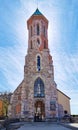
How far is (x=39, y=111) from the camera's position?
47.5m

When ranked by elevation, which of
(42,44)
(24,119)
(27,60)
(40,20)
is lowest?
(24,119)

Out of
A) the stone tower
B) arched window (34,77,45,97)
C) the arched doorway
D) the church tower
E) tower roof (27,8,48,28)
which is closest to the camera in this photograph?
the stone tower

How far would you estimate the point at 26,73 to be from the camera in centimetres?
4366

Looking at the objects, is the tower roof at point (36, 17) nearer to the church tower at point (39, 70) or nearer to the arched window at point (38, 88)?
the church tower at point (39, 70)

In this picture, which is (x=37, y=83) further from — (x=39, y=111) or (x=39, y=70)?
(x=39, y=111)

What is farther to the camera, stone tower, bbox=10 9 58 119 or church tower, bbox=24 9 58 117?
church tower, bbox=24 9 58 117

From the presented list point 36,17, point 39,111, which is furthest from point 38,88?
point 36,17

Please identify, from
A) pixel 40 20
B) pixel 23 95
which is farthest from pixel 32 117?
pixel 40 20

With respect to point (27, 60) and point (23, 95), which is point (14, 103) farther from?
point (27, 60)

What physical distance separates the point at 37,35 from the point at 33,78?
427 inches

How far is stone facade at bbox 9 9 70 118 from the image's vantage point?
133ft

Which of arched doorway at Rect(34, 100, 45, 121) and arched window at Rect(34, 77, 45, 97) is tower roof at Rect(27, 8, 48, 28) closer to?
arched window at Rect(34, 77, 45, 97)

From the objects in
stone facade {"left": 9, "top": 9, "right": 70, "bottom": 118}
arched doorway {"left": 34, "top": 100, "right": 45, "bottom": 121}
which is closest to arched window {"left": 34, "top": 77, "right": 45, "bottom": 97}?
stone facade {"left": 9, "top": 9, "right": 70, "bottom": 118}

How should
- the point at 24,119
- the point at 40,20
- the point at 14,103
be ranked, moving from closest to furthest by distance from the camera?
the point at 24,119
the point at 14,103
the point at 40,20
